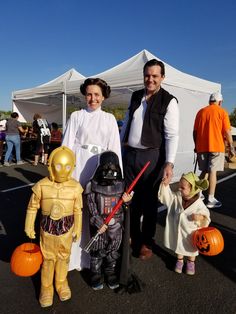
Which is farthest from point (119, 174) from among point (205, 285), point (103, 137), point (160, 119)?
point (205, 285)

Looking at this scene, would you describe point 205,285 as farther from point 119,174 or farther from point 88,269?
point 119,174

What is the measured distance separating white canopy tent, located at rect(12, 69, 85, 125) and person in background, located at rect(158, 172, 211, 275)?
6.83 m

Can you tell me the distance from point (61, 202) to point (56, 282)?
0.72 meters

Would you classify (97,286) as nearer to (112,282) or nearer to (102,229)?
(112,282)

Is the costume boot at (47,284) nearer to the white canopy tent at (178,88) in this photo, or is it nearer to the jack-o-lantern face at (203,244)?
the jack-o-lantern face at (203,244)

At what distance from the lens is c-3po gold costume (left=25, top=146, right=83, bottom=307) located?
Result: 2045 mm

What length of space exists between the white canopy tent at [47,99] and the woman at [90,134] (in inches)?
259

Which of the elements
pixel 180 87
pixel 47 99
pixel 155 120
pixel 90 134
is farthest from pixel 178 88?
pixel 47 99

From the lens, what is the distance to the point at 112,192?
2.27 meters

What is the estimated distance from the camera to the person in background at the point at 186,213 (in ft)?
8.51

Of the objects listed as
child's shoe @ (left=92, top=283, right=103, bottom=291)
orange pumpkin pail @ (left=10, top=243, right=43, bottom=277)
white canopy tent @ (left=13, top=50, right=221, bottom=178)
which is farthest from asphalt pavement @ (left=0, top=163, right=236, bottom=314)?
white canopy tent @ (left=13, top=50, right=221, bottom=178)

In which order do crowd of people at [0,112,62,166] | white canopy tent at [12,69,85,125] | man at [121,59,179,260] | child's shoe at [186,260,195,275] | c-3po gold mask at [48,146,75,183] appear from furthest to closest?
white canopy tent at [12,69,85,125] < crowd of people at [0,112,62,166] < child's shoe at [186,260,195,275] < man at [121,59,179,260] < c-3po gold mask at [48,146,75,183]

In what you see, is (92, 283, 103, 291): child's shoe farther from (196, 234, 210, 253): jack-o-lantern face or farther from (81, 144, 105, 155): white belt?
(81, 144, 105, 155): white belt

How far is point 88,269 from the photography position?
8.71 ft
